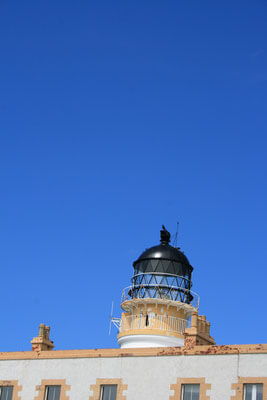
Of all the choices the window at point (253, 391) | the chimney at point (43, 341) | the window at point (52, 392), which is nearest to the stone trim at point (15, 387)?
the window at point (52, 392)

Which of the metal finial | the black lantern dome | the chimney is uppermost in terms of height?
the metal finial

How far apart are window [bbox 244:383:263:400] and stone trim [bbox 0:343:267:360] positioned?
4.88ft

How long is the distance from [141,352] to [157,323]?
11572 millimetres

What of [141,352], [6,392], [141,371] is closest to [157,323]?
[141,352]

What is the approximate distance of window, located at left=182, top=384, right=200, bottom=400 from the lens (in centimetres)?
3441

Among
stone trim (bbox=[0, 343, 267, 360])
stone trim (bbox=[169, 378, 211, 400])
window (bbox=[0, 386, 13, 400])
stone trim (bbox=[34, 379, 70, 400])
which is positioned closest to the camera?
stone trim (bbox=[0, 343, 267, 360])

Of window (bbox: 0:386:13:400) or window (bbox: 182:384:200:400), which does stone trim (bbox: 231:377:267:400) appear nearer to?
window (bbox: 182:384:200:400)

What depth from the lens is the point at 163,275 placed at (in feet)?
163

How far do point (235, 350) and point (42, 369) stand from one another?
425 inches

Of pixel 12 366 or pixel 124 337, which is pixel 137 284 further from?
pixel 12 366

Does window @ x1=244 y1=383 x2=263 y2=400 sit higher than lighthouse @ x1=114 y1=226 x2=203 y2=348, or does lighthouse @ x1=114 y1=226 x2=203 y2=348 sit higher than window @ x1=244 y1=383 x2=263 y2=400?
lighthouse @ x1=114 y1=226 x2=203 y2=348

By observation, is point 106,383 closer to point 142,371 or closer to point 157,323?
point 142,371

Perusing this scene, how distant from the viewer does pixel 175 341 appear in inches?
1877

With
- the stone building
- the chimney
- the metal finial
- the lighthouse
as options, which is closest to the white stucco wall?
the stone building
